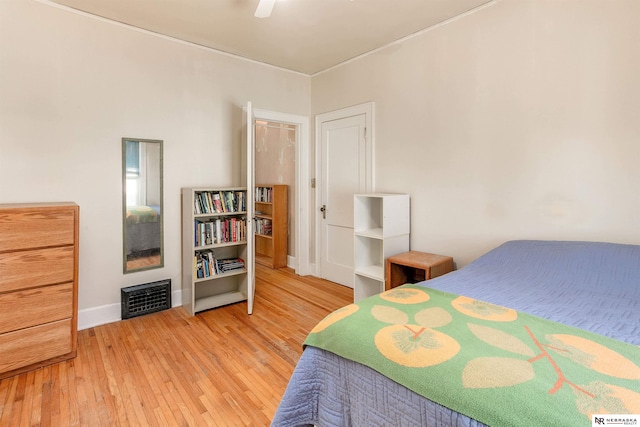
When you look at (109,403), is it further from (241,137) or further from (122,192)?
(241,137)

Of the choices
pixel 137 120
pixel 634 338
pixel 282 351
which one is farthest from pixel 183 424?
pixel 137 120

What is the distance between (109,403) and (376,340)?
167 centimetres

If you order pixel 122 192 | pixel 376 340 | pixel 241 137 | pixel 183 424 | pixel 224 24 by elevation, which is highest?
pixel 224 24

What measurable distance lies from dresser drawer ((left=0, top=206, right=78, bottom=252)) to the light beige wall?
2.69m

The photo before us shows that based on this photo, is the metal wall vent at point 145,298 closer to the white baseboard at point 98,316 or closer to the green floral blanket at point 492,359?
the white baseboard at point 98,316

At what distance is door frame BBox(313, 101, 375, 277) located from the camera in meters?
3.43

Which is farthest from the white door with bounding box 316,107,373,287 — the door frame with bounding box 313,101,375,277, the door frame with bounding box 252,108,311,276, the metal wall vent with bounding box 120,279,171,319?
the metal wall vent with bounding box 120,279,171,319

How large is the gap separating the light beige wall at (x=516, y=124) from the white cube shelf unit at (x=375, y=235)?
159 millimetres

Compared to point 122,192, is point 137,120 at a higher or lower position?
higher

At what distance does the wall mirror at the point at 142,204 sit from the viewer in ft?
9.45

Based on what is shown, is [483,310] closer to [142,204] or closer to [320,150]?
[142,204]

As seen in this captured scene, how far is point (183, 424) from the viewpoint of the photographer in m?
1.64

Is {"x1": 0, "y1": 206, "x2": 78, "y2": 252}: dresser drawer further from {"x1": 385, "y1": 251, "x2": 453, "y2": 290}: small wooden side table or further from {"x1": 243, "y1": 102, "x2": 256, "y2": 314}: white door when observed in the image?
{"x1": 385, "y1": 251, "x2": 453, "y2": 290}: small wooden side table

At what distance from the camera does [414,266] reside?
8.46 ft
